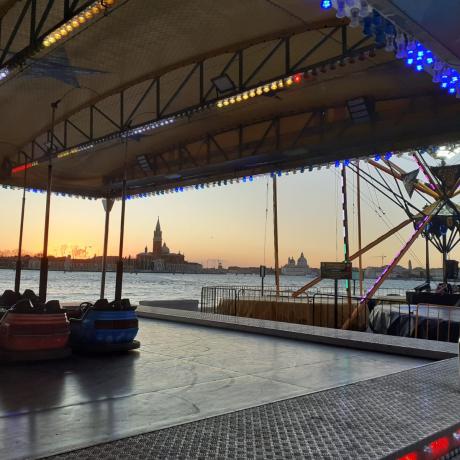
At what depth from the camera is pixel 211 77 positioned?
8398 mm

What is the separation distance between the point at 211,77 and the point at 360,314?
7.75m

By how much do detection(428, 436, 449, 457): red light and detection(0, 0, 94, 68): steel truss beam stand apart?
202 inches

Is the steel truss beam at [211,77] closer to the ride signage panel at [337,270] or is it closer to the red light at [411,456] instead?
the ride signage panel at [337,270]

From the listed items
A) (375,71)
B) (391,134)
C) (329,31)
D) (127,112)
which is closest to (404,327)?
(391,134)

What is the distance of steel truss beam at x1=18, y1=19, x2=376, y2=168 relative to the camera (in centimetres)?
676

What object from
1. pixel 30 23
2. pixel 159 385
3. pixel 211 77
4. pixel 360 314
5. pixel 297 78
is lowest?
pixel 159 385

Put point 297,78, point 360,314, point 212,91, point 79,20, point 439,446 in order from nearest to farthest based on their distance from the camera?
A: point 439,446 < point 79,20 < point 297,78 < point 212,91 < point 360,314

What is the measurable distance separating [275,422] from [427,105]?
6828 mm

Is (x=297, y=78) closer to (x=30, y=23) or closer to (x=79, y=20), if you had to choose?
(x=79, y=20)

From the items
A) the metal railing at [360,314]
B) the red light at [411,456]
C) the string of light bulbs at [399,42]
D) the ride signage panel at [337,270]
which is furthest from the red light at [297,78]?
the metal railing at [360,314]

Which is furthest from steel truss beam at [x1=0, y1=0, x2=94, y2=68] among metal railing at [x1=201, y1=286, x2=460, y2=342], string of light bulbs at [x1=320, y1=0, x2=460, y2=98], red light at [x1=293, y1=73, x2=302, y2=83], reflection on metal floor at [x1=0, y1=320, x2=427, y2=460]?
metal railing at [x1=201, y1=286, x2=460, y2=342]

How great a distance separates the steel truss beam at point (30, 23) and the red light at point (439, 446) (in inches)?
202

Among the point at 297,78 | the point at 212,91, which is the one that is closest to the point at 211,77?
the point at 212,91

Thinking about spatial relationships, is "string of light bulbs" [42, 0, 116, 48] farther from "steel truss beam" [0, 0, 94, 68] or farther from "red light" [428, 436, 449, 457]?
"red light" [428, 436, 449, 457]
